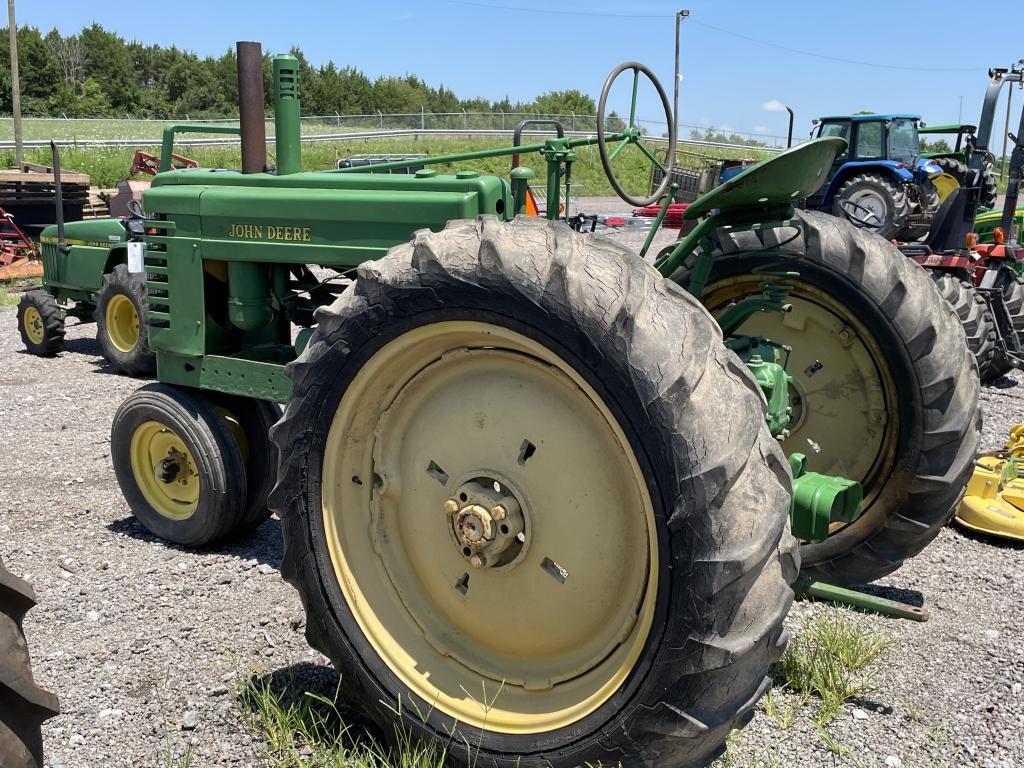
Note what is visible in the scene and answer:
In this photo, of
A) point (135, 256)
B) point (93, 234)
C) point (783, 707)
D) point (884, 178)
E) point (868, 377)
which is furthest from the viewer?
point (884, 178)

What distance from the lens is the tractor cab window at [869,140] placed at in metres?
15.0

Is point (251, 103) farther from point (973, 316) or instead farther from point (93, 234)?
point (93, 234)

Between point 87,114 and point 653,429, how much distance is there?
206 feet

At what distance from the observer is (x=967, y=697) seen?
2932mm

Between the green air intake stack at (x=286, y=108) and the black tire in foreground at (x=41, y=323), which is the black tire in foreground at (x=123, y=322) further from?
the green air intake stack at (x=286, y=108)

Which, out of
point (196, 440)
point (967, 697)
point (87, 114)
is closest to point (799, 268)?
point (967, 697)

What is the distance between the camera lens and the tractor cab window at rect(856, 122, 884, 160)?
1501 cm

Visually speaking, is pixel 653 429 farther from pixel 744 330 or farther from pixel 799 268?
pixel 744 330

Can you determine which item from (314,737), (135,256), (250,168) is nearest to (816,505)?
(314,737)

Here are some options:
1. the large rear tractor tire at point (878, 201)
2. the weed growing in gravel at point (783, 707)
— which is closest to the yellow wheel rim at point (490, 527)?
the weed growing in gravel at point (783, 707)

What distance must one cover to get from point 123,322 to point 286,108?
208 inches

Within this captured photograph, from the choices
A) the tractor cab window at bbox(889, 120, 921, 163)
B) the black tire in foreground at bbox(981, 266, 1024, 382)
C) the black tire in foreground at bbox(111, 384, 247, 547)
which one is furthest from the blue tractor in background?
the black tire in foreground at bbox(111, 384, 247, 547)

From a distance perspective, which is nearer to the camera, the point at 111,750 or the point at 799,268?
the point at 111,750

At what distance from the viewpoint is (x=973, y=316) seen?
7129 mm
